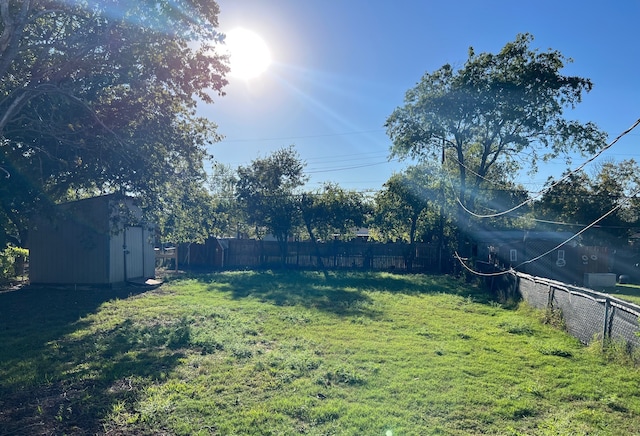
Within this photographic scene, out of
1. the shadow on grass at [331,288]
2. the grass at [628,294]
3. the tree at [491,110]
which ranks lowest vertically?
the grass at [628,294]

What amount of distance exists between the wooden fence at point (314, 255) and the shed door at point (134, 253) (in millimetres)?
6842

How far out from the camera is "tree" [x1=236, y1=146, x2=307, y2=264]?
68.2 feet

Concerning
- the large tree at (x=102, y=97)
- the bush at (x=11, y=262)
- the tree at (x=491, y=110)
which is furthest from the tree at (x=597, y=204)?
the bush at (x=11, y=262)

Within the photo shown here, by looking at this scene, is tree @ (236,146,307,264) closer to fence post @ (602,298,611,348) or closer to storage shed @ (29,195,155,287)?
storage shed @ (29,195,155,287)

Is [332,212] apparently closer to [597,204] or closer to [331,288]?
[331,288]

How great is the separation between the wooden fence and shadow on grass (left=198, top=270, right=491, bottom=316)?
3.71 metres

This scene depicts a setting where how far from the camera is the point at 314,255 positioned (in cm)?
2142

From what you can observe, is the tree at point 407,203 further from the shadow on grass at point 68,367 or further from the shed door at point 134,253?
the shadow on grass at point 68,367

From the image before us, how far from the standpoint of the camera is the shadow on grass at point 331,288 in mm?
10258

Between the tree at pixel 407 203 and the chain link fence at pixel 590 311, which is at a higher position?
the tree at pixel 407 203

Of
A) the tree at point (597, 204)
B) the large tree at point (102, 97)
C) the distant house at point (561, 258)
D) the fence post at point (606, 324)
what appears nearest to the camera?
the fence post at point (606, 324)

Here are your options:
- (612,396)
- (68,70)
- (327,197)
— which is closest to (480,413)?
(612,396)

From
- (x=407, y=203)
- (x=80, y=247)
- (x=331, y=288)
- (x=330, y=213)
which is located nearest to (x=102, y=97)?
(x=80, y=247)

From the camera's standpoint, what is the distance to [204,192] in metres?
11.3
